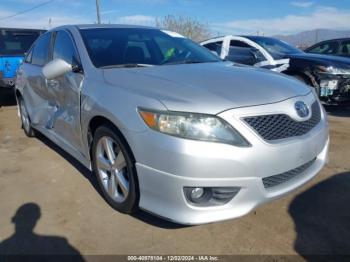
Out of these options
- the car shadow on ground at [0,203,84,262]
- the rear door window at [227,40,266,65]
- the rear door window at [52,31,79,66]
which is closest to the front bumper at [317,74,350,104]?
the rear door window at [227,40,266,65]

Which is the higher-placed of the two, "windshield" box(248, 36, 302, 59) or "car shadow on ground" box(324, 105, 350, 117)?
"windshield" box(248, 36, 302, 59)

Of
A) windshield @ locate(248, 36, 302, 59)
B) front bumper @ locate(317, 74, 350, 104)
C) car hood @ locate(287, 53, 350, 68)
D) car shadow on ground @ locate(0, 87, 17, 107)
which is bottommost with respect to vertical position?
car shadow on ground @ locate(0, 87, 17, 107)

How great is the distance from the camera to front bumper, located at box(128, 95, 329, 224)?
2418 millimetres

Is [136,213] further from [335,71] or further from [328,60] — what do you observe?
[328,60]

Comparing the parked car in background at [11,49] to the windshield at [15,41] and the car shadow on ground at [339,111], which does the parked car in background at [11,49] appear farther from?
the car shadow on ground at [339,111]

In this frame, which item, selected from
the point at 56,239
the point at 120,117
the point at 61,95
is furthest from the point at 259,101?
the point at 61,95

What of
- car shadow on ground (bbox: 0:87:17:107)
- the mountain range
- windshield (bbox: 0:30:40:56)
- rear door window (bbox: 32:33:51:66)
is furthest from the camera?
the mountain range

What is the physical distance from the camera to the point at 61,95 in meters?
3.78

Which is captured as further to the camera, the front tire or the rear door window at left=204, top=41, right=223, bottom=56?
the rear door window at left=204, top=41, right=223, bottom=56

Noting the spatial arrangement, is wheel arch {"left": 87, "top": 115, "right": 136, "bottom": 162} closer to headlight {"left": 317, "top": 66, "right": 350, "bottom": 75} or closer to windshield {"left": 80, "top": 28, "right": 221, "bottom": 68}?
windshield {"left": 80, "top": 28, "right": 221, "bottom": 68}

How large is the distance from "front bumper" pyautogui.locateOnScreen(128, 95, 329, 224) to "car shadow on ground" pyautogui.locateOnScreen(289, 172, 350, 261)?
0.42 m

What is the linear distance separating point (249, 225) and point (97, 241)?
46.8 inches

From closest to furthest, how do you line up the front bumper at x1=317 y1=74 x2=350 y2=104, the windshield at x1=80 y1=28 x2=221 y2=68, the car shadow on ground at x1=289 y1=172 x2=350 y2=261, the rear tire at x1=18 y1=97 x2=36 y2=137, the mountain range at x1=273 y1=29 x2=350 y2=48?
the car shadow on ground at x1=289 y1=172 x2=350 y2=261 → the windshield at x1=80 y1=28 x2=221 y2=68 → the rear tire at x1=18 y1=97 x2=36 y2=137 → the front bumper at x1=317 y1=74 x2=350 y2=104 → the mountain range at x1=273 y1=29 x2=350 y2=48

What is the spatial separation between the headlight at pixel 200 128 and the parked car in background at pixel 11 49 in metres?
7.06
